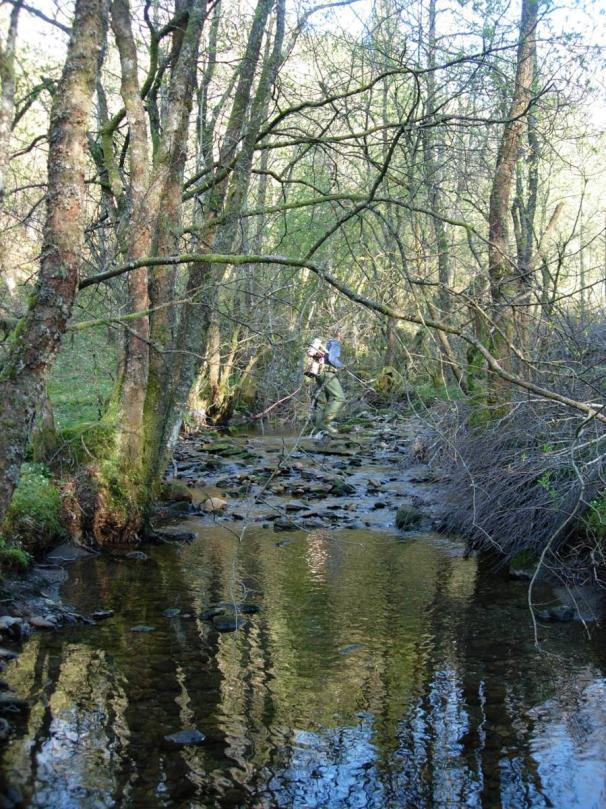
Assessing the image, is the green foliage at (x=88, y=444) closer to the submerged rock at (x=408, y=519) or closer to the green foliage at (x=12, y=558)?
the green foliage at (x=12, y=558)

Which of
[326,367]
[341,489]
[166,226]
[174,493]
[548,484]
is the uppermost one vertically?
[166,226]

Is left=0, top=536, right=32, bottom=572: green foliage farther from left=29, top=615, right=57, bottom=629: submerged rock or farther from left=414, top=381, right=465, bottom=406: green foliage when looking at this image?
left=414, top=381, right=465, bottom=406: green foliage

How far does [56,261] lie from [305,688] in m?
3.35

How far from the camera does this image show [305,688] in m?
5.43

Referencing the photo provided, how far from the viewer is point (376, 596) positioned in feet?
24.9

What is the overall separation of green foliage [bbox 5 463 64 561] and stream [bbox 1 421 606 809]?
51 cm

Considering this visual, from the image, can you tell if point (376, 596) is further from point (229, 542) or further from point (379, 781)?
point (379, 781)

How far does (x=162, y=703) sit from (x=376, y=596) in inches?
118

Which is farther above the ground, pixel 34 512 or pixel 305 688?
pixel 34 512

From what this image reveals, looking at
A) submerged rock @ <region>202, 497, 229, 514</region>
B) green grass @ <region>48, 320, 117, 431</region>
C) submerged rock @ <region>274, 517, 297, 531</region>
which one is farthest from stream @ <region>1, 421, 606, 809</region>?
green grass @ <region>48, 320, 117, 431</region>

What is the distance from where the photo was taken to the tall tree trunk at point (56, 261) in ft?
16.8

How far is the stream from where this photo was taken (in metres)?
4.16

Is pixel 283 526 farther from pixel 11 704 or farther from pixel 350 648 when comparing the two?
pixel 11 704

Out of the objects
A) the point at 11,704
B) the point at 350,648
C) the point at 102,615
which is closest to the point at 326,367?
the point at 102,615
